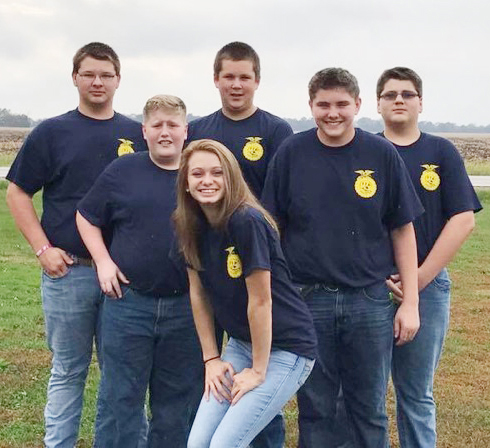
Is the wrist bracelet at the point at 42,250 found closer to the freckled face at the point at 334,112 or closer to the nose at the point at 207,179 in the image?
the nose at the point at 207,179

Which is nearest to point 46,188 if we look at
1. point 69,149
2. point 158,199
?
point 69,149

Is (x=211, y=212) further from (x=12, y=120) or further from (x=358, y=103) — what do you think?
(x=12, y=120)

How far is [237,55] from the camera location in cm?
445

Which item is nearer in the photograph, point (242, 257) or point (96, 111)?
point (242, 257)

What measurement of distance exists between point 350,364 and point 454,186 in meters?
1.05

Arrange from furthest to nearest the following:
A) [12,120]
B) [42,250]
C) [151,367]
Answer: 1. [12,120]
2. [42,250]
3. [151,367]

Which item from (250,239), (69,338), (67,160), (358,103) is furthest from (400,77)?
(69,338)

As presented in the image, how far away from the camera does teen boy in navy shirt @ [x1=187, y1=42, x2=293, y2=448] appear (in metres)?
4.41

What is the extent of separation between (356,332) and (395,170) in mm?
798

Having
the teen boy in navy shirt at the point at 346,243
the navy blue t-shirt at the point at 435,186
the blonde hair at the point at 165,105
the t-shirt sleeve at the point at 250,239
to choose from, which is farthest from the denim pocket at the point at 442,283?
the blonde hair at the point at 165,105

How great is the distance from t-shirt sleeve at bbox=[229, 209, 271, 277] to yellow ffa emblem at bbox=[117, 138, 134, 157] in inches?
45.3

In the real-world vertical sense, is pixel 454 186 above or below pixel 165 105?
below

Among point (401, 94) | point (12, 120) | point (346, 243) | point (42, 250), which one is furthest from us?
point (12, 120)

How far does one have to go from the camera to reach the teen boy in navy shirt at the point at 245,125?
14.5ft
